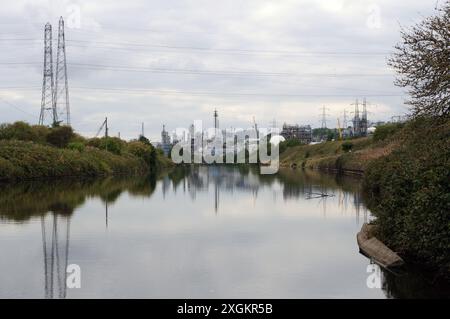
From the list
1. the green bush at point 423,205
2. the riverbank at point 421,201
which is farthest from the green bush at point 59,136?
the green bush at point 423,205

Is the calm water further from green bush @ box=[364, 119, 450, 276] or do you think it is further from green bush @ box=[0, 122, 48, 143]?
green bush @ box=[0, 122, 48, 143]

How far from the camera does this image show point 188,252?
16.2 metres

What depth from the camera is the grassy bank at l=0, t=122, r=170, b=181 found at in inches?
2067

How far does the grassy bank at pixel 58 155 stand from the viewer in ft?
172

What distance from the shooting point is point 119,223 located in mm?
22750

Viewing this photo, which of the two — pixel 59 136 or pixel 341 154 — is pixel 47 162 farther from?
pixel 341 154

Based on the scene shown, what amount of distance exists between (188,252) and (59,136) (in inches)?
2293

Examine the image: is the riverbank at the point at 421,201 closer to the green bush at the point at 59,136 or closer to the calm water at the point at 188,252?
the calm water at the point at 188,252

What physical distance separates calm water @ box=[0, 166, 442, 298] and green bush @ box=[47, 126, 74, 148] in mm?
42715

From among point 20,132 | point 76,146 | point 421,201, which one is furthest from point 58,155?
point 421,201

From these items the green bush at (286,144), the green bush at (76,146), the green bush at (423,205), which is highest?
the green bush at (286,144)
